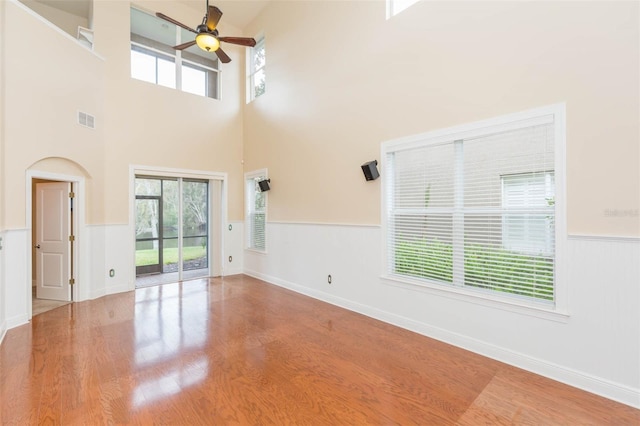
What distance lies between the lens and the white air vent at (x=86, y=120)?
488 cm

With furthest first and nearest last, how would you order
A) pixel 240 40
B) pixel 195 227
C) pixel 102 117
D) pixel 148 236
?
pixel 195 227 → pixel 148 236 → pixel 102 117 → pixel 240 40

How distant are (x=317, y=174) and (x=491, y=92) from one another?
9.13ft

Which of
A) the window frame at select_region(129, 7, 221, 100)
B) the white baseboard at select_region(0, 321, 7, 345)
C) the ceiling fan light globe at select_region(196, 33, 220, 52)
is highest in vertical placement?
the window frame at select_region(129, 7, 221, 100)

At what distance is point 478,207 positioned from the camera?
3.20m

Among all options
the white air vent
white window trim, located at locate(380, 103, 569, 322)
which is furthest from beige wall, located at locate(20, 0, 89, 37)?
white window trim, located at locate(380, 103, 569, 322)

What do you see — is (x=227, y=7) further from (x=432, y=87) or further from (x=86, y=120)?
(x=432, y=87)

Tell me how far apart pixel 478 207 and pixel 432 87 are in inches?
58.4

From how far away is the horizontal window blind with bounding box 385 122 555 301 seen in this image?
9.17ft

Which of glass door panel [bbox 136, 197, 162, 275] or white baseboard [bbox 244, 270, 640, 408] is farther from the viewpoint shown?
glass door panel [bbox 136, 197, 162, 275]

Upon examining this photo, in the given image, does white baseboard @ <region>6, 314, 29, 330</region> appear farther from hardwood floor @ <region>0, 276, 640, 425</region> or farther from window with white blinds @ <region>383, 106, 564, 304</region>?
window with white blinds @ <region>383, 106, 564, 304</region>

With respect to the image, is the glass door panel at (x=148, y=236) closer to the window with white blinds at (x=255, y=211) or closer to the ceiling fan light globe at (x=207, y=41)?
the window with white blinds at (x=255, y=211)

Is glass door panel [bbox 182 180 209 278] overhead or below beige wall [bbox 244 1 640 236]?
below

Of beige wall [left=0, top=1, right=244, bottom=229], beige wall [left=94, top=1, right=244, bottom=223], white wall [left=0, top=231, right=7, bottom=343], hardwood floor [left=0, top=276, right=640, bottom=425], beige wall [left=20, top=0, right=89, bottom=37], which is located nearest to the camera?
hardwood floor [left=0, top=276, right=640, bottom=425]

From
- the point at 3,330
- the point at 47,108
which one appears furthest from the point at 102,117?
the point at 3,330
